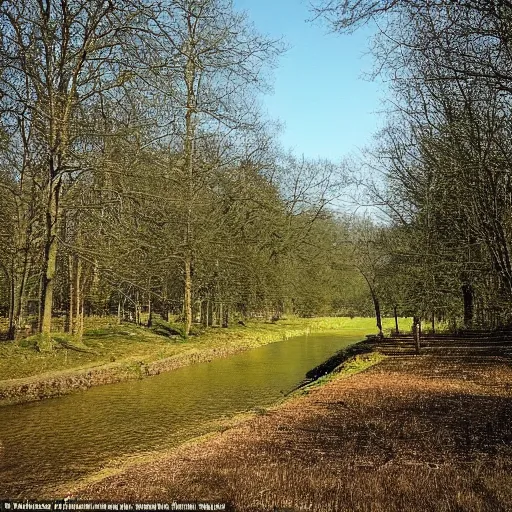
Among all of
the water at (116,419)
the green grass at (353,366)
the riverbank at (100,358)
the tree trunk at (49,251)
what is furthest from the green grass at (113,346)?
the green grass at (353,366)

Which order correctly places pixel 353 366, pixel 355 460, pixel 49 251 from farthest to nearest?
pixel 353 366, pixel 49 251, pixel 355 460

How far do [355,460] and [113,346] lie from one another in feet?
43.5

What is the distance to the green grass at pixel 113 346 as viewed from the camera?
42.9 ft

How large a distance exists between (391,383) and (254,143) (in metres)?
21.2

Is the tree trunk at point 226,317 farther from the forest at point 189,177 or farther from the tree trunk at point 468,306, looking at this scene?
the tree trunk at point 468,306

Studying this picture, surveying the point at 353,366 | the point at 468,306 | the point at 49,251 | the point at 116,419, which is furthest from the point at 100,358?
the point at 468,306

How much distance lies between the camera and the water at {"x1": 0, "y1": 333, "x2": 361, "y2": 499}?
6.98 m

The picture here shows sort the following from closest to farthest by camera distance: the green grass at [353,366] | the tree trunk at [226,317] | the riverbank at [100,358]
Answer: the riverbank at [100,358] → the green grass at [353,366] → the tree trunk at [226,317]

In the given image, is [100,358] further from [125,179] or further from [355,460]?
[355,460]

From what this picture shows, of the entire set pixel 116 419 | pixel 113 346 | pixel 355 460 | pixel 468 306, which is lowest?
pixel 116 419

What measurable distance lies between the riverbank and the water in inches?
16.2

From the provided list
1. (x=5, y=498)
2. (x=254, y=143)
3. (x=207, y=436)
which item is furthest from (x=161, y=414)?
(x=254, y=143)

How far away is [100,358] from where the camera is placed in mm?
15094

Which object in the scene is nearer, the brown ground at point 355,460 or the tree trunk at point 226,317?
the brown ground at point 355,460
